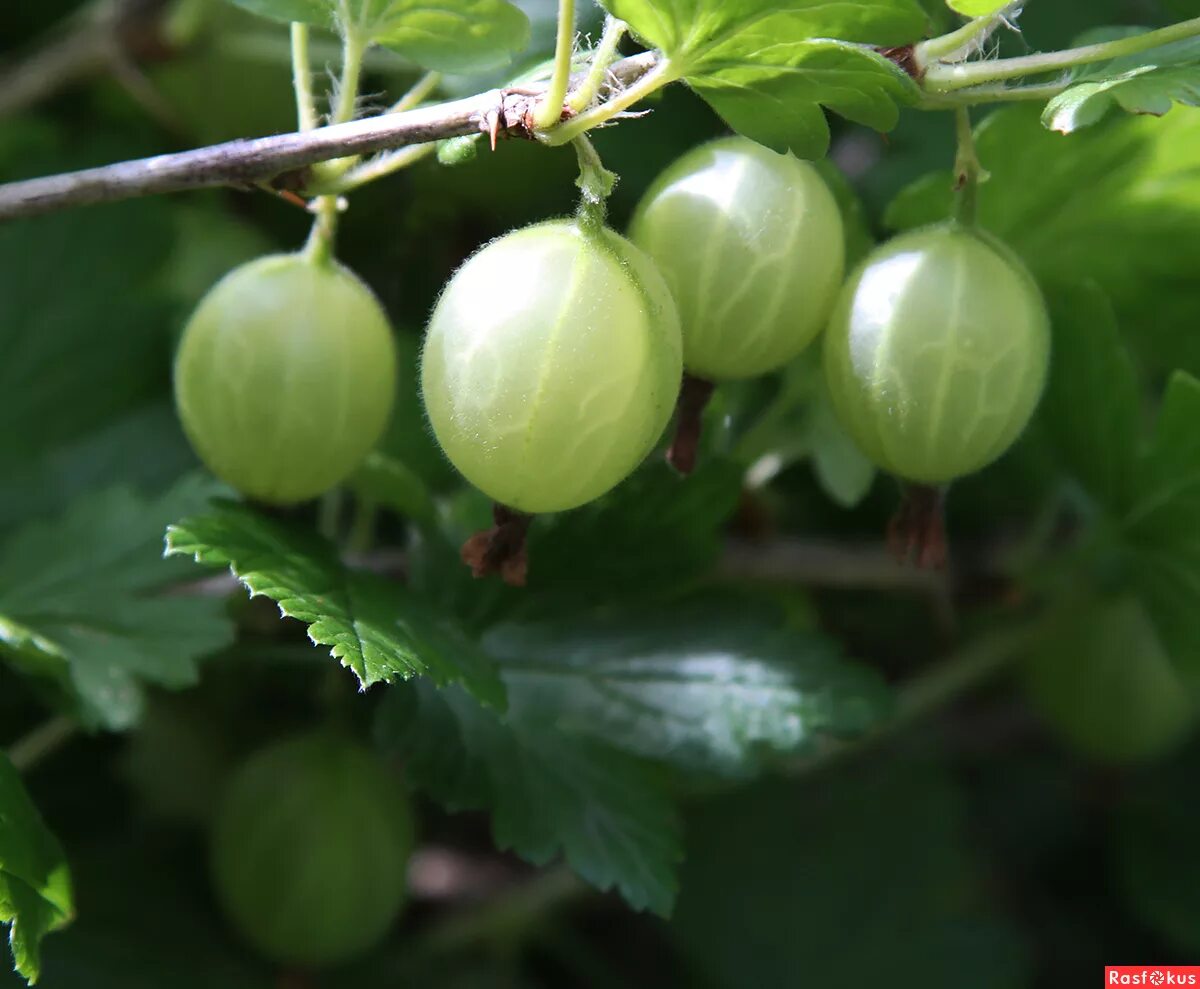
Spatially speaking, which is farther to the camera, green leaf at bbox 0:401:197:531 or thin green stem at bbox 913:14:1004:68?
green leaf at bbox 0:401:197:531

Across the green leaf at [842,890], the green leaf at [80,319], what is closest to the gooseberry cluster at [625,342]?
the green leaf at [80,319]

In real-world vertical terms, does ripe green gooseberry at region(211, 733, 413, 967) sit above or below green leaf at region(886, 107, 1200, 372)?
below

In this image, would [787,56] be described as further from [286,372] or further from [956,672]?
[956,672]

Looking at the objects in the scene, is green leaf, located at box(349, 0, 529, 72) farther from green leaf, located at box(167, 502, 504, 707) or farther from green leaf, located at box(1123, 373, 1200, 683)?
green leaf, located at box(1123, 373, 1200, 683)

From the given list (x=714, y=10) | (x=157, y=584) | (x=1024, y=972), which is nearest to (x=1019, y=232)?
(x=714, y=10)


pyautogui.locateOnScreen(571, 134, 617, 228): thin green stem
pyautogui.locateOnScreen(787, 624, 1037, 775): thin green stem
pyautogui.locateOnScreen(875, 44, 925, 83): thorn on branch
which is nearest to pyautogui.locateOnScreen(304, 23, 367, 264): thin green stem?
pyautogui.locateOnScreen(571, 134, 617, 228): thin green stem

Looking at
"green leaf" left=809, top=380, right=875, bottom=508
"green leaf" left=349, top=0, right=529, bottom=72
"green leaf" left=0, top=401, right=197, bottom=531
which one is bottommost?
"green leaf" left=0, top=401, right=197, bottom=531

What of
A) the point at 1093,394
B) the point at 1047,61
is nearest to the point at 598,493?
the point at 1047,61
